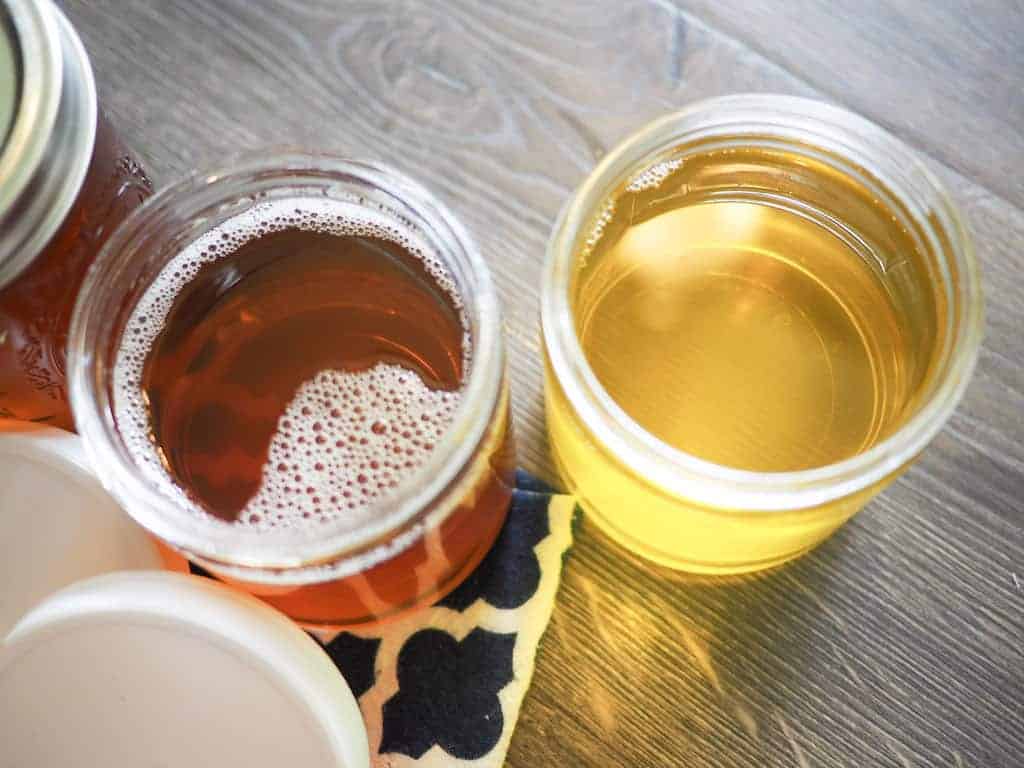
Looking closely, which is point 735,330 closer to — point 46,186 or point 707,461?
point 707,461

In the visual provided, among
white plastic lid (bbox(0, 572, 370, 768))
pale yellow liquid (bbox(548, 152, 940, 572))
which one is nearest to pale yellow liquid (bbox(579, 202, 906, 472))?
pale yellow liquid (bbox(548, 152, 940, 572))

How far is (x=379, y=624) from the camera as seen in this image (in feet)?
1.77

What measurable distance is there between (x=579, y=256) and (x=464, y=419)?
11 centimetres

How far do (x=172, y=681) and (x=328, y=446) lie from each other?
0.14 m

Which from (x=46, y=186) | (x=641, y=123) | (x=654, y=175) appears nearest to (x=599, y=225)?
(x=654, y=175)

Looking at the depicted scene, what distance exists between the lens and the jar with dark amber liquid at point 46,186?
1.42 feet

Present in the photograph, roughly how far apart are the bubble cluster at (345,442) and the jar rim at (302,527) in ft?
0.11

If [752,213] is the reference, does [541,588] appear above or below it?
below

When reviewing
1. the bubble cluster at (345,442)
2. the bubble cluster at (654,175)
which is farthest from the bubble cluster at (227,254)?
the bubble cluster at (654,175)

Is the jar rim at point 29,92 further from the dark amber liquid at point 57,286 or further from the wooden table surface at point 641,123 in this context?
the wooden table surface at point 641,123

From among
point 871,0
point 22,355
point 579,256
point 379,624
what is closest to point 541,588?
point 379,624

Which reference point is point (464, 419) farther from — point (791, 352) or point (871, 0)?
point (871, 0)

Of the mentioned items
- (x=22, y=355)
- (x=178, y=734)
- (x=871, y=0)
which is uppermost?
(x=871, y=0)

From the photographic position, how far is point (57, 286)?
494 mm
